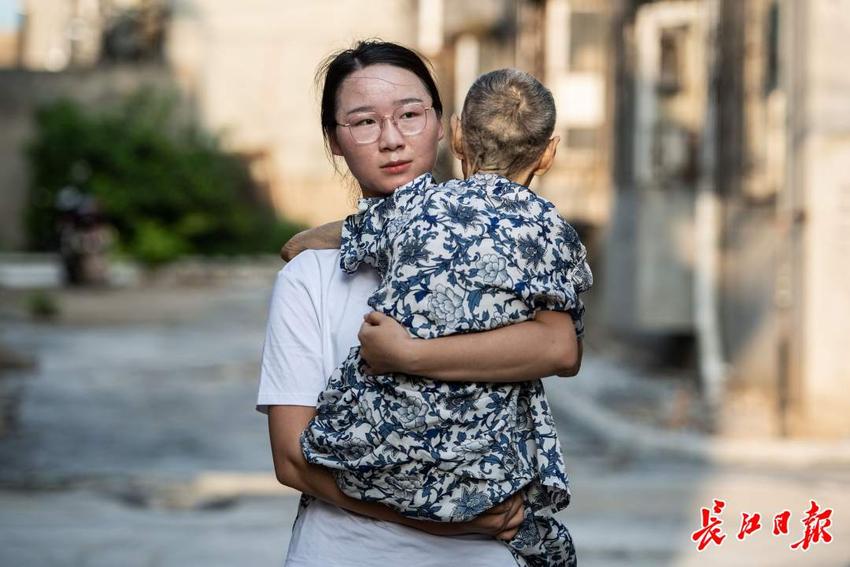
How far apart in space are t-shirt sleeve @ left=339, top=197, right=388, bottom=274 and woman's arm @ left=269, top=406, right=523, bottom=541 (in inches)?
10.4

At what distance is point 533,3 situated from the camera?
17.8m

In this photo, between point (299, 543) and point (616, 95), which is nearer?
point (299, 543)

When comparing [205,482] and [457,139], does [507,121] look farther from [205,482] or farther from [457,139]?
[205,482]

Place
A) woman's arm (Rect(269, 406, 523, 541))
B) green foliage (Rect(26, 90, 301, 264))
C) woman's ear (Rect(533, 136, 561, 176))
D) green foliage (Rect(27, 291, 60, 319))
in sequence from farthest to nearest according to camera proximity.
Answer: green foliage (Rect(26, 90, 301, 264)) → green foliage (Rect(27, 291, 60, 319)) → woman's ear (Rect(533, 136, 561, 176)) → woman's arm (Rect(269, 406, 523, 541))

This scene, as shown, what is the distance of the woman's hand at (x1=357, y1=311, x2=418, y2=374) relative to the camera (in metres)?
2.24

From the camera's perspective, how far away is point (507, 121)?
95.9 inches

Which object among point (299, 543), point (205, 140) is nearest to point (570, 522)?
point (299, 543)

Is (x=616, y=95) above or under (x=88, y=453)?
above

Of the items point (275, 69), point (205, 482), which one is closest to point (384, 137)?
point (205, 482)

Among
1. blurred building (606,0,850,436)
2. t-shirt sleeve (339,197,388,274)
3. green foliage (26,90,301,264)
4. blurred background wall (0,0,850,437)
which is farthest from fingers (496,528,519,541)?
green foliage (26,90,301,264)

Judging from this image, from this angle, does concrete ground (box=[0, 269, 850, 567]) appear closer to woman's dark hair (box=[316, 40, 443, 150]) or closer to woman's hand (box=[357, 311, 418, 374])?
woman's dark hair (box=[316, 40, 443, 150])

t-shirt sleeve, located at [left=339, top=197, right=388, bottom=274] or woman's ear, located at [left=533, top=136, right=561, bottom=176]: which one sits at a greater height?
woman's ear, located at [left=533, top=136, right=561, bottom=176]

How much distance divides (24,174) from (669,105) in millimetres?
14738

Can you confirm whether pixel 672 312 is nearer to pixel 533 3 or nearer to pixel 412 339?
pixel 533 3
